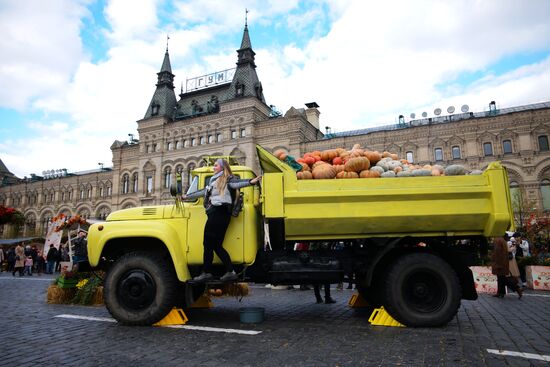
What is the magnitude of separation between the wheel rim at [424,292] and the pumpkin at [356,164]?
1.90 meters

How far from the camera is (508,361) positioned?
404 centimetres

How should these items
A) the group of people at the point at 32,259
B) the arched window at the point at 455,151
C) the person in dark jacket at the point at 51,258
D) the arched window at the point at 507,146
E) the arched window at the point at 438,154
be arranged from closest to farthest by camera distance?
1. the group of people at the point at 32,259
2. the person in dark jacket at the point at 51,258
3. the arched window at the point at 507,146
4. the arched window at the point at 455,151
5. the arched window at the point at 438,154

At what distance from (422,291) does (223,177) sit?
354 cm

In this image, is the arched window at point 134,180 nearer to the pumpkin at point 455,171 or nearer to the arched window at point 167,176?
the arched window at point 167,176

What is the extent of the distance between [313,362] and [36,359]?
10.4 ft

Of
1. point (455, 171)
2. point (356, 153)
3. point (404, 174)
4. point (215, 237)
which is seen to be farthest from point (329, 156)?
point (215, 237)

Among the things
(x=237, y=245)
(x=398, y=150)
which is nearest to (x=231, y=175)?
(x=237, y=245)

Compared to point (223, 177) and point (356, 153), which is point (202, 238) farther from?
point (356, 153)

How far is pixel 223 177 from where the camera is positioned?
5.77m

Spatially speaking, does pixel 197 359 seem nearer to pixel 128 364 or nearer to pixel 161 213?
pixel 128 364

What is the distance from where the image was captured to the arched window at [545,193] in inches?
1206

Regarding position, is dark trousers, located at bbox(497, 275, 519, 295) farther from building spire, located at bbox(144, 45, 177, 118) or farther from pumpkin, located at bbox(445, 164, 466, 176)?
building spire, located at bbox(144, 45, 177, 118)

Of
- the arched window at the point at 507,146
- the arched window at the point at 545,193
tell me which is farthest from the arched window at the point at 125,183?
the arched window at the point at 545,193

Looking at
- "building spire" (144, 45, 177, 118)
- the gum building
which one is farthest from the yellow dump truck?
"building spire" (144, 45, 177, 118)
